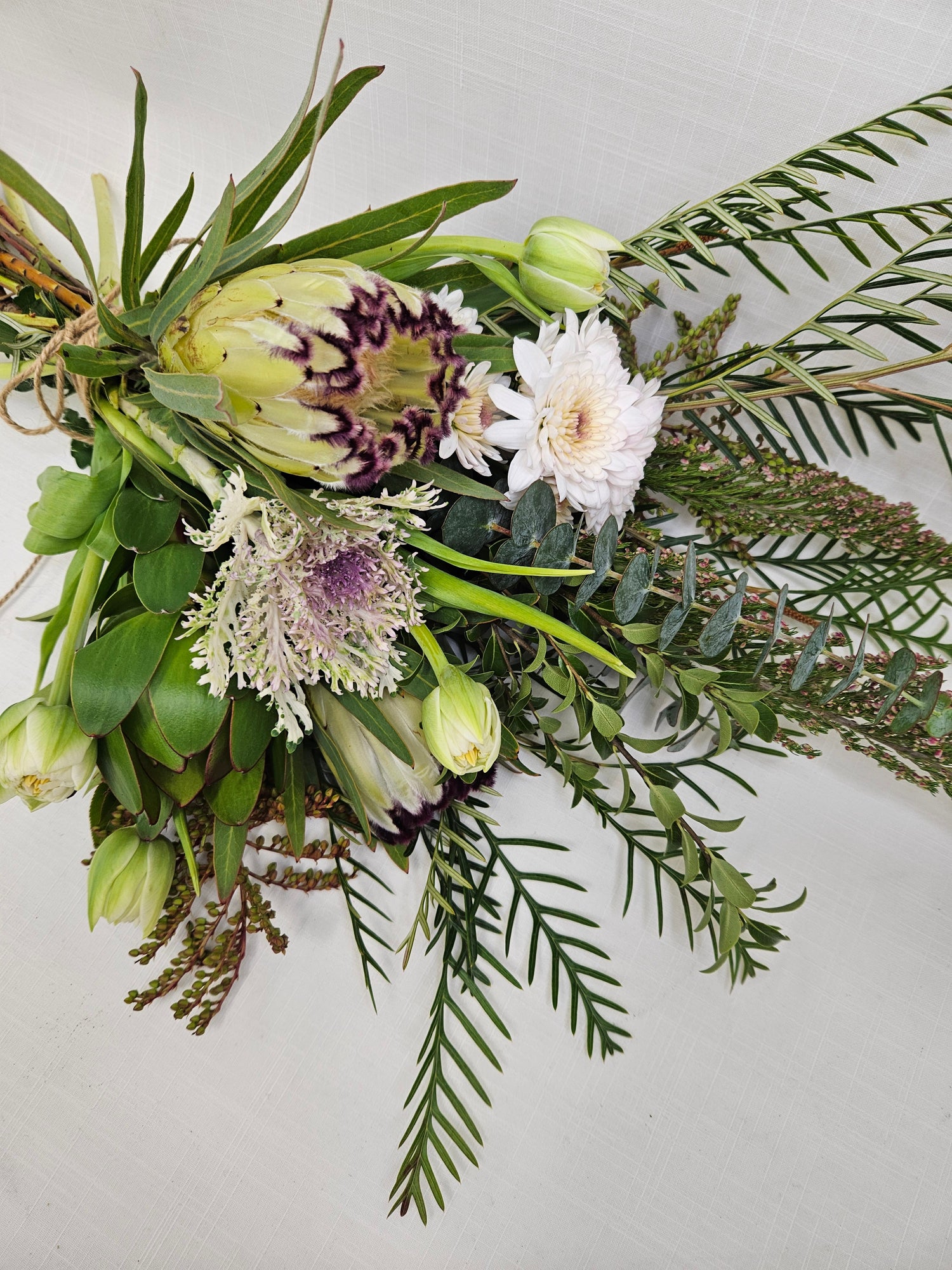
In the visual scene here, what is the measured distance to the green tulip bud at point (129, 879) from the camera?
557 millimetres

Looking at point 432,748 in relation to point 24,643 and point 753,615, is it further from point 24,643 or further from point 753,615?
point 24,643

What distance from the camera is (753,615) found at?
21.8 inches

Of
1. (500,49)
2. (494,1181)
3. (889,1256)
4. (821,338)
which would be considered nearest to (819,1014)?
(889,1256)

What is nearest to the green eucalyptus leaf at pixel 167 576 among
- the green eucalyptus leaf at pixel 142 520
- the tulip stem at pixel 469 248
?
the green eucalyptus leaf at pixel 142 520

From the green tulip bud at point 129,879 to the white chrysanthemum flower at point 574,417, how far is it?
0.36 metres

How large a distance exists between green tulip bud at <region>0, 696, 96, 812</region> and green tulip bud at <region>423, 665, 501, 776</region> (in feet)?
0.71

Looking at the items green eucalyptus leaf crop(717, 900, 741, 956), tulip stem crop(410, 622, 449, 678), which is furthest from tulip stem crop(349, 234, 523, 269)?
green eucalyptus leaf crop(717, 900, 741, 956)

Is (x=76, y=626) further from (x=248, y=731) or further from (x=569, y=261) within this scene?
(x=569, y=261)

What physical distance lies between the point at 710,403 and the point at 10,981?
726 millimetres

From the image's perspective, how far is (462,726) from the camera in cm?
47

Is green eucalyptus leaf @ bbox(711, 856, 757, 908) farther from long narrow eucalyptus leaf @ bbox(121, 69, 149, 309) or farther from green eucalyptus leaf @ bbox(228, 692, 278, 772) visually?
long narrow eucalyptus leaf @ bbox(121, 69, 149, 309)

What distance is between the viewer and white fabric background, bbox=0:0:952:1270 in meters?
0.64

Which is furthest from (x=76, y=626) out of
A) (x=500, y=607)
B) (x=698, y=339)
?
(x=698, y=339)

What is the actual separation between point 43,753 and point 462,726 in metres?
0.26
